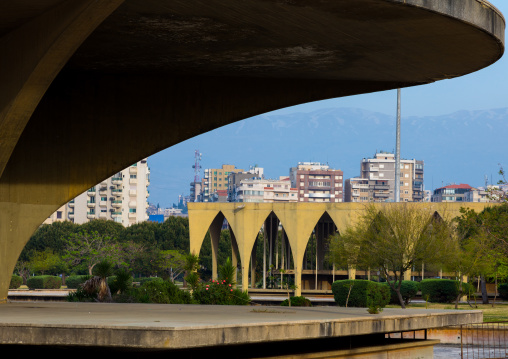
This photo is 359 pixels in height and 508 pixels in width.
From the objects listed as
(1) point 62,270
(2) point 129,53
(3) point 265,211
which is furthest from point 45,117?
(1) point 62,270

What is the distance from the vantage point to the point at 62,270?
81.3 metres

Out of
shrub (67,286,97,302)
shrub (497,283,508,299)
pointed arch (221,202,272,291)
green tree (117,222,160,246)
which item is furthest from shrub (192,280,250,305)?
green tree (117,222,160,246)

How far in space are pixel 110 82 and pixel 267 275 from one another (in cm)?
5016

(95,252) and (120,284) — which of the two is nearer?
(120,284)

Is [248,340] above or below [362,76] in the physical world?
below

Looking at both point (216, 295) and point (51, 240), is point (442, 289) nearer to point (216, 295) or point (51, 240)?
point (216, 295)

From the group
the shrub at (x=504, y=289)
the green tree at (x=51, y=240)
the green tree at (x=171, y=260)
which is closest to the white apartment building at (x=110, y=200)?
the green tree at (x=51, y=240)

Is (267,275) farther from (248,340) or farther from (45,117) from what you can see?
(248,340)

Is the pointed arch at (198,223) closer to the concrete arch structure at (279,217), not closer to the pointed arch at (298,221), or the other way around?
the concrete arch structure at (279,217)

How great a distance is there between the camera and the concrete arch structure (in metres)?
56.1

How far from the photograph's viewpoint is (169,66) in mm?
17359

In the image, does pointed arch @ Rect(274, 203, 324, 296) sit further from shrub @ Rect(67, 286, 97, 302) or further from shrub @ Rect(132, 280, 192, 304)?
shrub @ Rect(132, 280, 192, 304)

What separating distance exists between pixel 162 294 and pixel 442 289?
2360 centimetres

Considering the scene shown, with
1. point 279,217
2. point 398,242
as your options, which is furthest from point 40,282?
point 398,242
